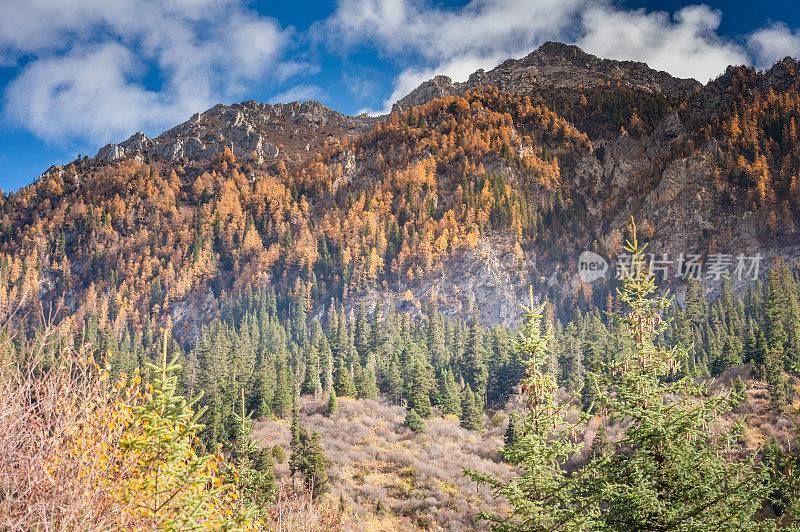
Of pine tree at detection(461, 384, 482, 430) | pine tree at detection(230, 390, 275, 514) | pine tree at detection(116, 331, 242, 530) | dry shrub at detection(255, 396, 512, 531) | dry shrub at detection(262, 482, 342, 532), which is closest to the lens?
pine tree at detection(116, 331, 242, 530)

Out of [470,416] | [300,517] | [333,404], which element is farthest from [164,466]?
[470,416]

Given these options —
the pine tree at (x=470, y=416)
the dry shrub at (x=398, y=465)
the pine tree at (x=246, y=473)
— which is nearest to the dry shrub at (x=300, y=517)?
the pine tree at (x=246, y=473)

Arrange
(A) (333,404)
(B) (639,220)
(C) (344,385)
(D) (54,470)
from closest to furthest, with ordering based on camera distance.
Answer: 1. (D) (54,470)
2. (A) (333,404)
3. (C) (344,385)
4. (B) (639,220)

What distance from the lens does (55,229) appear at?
192m

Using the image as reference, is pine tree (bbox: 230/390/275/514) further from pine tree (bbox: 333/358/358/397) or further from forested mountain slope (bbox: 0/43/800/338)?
forested mountain slope (bbox: 0/43/800/338)

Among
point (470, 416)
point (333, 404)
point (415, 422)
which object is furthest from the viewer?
point (333, 404)

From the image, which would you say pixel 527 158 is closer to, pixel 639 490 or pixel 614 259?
pixel 614 259

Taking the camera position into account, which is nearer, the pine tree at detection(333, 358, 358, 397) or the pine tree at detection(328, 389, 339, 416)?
the pine tree at detection(328, 389, 339, 416)

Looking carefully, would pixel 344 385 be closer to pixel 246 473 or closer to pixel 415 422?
pixel 415 422

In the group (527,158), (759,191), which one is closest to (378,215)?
(527,158)

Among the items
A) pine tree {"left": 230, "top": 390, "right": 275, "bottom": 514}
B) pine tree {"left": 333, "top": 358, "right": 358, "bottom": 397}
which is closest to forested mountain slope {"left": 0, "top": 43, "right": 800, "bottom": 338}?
pine tree {"left": 333, "top": 358, "right": 358, "bottom": 397}

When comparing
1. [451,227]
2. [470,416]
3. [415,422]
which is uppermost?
[451,227]

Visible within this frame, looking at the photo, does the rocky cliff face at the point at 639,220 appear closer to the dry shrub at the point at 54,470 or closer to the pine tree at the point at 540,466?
the pine tree at the point at 540,466

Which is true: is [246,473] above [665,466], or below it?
below
